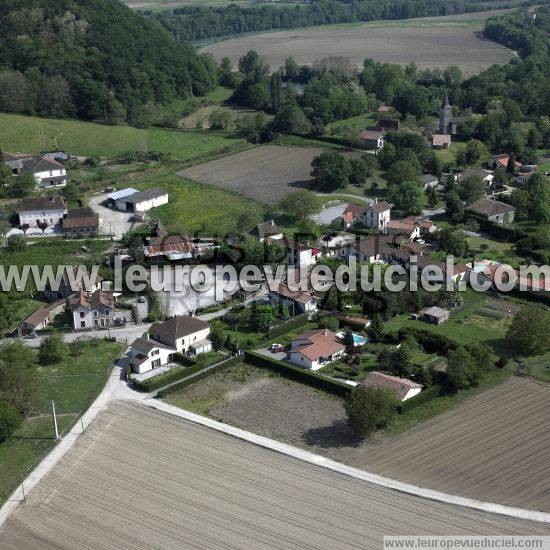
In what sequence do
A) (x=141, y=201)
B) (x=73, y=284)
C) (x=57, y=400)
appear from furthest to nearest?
(x=141, y=201) → (x=73, y=284) → (x=57, y=400)

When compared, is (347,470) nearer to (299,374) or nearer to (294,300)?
(299,374)

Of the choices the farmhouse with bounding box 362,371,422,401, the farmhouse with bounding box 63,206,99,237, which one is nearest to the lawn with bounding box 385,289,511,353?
the farmhouse with bounding box 362,371,422,401

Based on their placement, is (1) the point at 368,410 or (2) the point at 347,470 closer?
(2) the point at 347,470

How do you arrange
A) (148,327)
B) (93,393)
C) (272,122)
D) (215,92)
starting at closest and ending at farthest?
(93,393) → (148,327) → (272,122) → (215,92)

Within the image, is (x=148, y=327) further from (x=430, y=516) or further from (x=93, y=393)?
(x=430, y=516)

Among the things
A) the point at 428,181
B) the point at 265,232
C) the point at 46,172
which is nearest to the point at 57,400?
the point at 265,232

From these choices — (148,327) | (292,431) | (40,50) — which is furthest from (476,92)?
(292,431)
